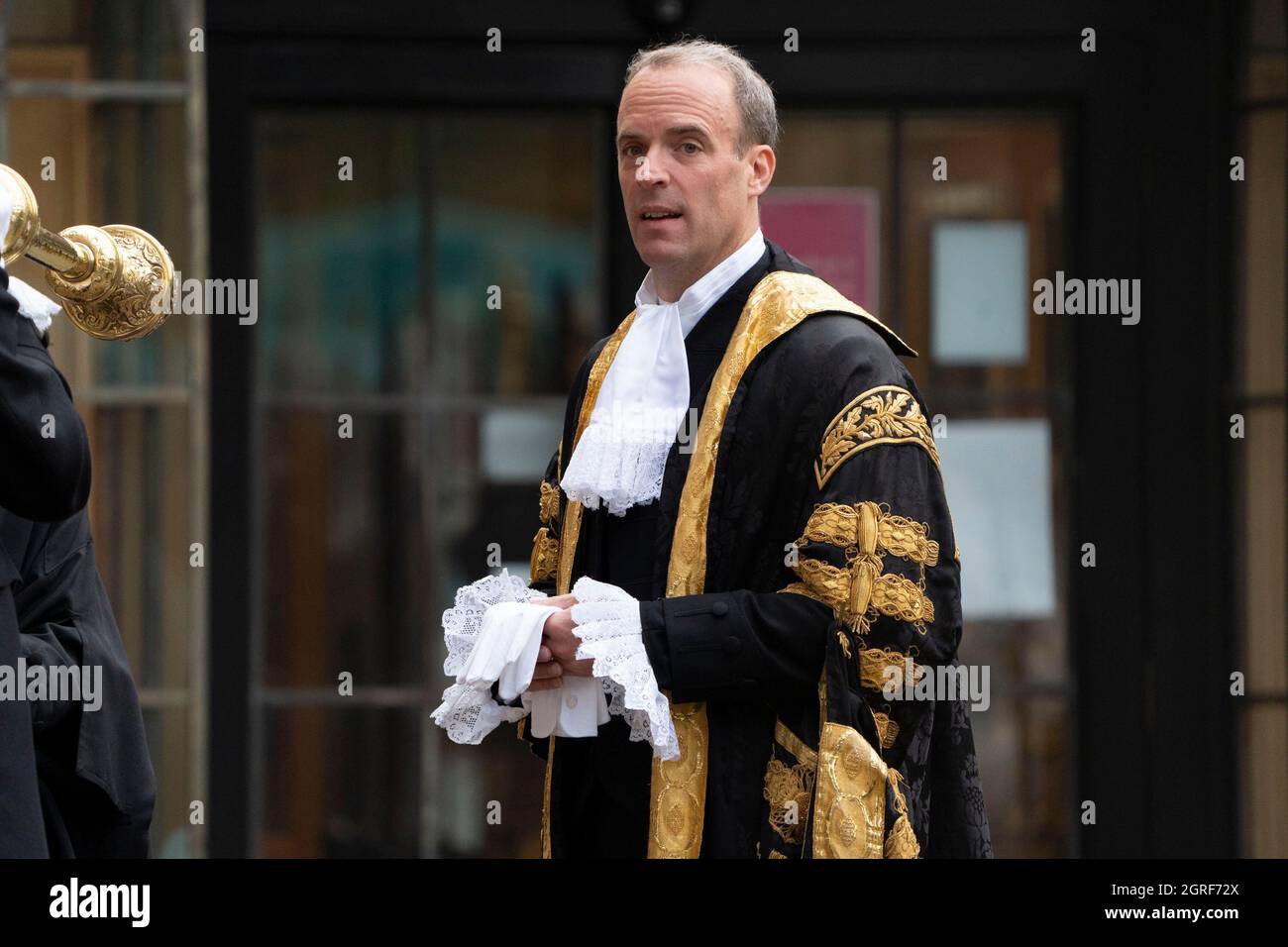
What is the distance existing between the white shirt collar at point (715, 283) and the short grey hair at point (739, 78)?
14 centimetres

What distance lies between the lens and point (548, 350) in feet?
16.7

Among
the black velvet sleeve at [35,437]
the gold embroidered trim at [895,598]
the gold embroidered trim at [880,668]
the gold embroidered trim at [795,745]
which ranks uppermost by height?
the black velvet sleeve at [35,437]

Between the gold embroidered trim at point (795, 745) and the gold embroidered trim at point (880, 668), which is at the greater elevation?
the gold embroidered trim at point (880, 668)

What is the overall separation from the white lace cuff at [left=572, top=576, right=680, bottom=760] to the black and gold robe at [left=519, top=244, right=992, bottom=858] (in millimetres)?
24

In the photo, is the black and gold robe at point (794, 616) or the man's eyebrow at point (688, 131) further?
the man's eyebrow at point (688, 131)

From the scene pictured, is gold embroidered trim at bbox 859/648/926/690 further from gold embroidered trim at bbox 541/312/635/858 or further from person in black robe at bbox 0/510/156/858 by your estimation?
person in black robe at bbox 0/510/156/858

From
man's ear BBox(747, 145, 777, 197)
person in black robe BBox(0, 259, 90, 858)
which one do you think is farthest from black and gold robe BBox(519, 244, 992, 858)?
person in black robe BBox(0, 259, 90, 858)

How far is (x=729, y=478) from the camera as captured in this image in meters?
2.61

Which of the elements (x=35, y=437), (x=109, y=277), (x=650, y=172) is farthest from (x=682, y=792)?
(x=109, y=277)

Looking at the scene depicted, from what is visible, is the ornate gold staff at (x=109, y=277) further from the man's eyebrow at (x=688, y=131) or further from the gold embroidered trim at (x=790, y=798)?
the gold embroidered trim at (x=790, y=798)

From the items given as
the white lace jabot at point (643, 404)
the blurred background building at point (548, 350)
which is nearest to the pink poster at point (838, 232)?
the blurred background building at point (548, 350)

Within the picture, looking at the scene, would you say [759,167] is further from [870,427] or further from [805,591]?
[805,591]

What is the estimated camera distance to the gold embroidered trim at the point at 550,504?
302cm

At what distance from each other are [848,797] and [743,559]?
0.37 metres
